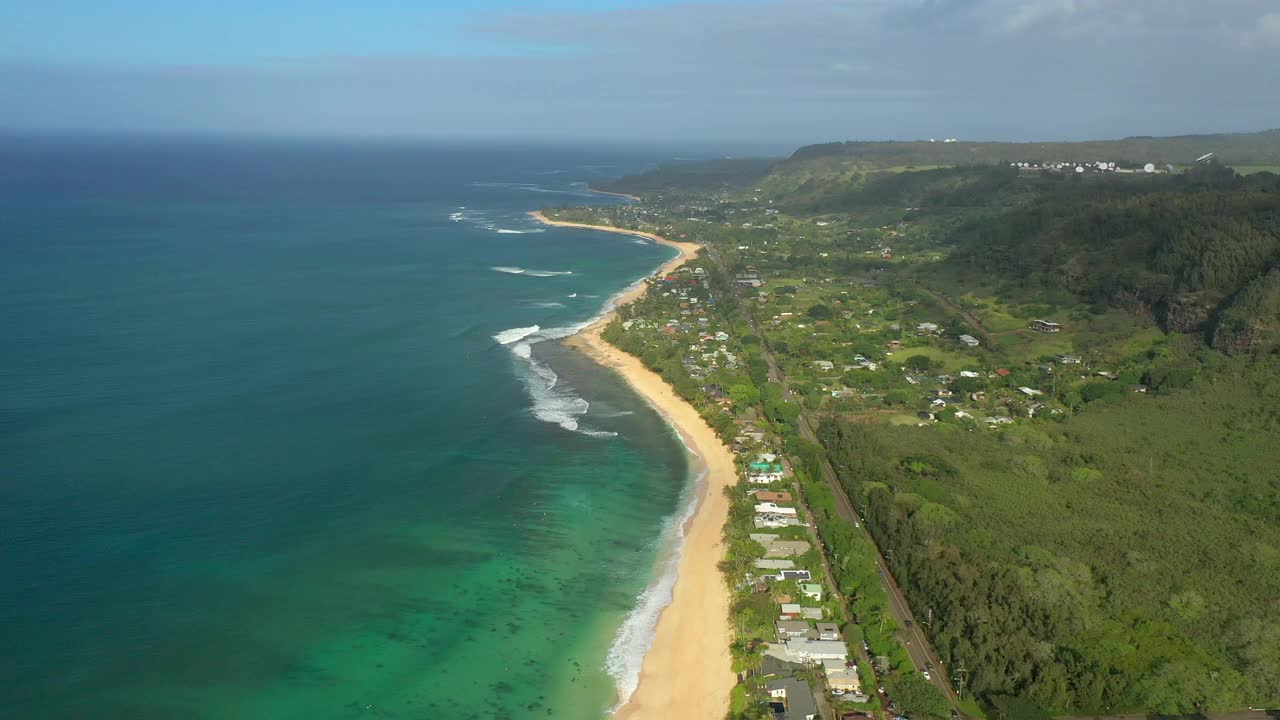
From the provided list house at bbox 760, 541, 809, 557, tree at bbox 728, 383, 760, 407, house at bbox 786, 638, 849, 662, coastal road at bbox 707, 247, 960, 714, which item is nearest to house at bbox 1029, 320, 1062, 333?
tree at bbox 728, 383, 760, 407

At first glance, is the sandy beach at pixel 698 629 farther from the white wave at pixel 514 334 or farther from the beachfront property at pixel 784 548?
the white wave at pixel 514 334

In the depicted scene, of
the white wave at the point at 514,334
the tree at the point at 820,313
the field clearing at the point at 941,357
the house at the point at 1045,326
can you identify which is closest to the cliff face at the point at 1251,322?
the house at the point at 1045,326

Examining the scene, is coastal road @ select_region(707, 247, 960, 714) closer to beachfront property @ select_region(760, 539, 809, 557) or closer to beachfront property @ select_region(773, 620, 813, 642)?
beachfront property @ select_region(760, 539, 809, 557)

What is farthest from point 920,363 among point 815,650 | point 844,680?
point 844,680

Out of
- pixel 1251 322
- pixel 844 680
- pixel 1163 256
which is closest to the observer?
pixel 844 680

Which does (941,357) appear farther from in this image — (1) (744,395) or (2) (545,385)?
(2) (545,385)

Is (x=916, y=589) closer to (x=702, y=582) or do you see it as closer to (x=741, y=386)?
(x=702, y=582)
